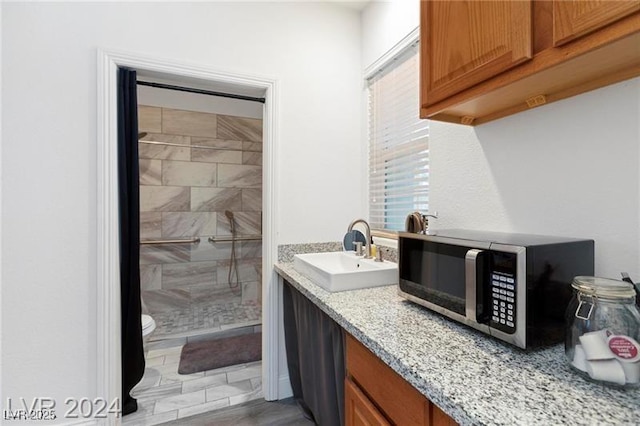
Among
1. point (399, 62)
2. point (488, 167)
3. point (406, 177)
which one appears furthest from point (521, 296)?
point (399, 62)

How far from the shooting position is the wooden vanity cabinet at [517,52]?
63 centimetres

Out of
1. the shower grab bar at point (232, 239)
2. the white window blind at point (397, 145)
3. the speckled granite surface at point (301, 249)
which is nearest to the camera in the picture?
the white window blind at point (397, 145)

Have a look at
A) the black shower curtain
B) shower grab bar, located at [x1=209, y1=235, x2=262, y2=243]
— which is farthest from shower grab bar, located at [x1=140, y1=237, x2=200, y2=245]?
the black shower curtain

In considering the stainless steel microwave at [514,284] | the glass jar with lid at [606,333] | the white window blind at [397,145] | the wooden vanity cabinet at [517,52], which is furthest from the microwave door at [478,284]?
the white window blind at [397,145]

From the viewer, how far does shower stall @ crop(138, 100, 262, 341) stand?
9.77 feet

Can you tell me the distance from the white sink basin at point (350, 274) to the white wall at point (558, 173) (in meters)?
0.35

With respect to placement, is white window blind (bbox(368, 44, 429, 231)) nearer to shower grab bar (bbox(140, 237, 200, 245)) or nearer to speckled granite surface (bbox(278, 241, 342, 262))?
speckled granite surface (bbox(278, 241, 342, 262))

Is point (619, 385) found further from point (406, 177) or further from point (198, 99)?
point (198, 99)

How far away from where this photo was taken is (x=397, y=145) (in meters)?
1.84

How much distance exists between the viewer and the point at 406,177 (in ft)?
5.80

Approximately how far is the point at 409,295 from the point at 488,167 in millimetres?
596

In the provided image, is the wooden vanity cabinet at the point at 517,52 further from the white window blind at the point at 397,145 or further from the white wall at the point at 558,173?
the white window blind at the point at 397,145

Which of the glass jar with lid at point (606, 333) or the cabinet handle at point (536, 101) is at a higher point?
the cabinet handle at point (536, 101)

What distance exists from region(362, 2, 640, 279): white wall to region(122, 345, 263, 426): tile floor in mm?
1676
